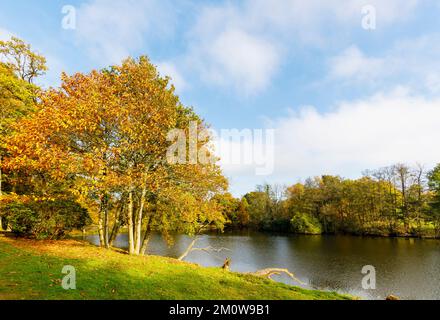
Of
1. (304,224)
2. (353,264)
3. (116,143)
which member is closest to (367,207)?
(304,224)

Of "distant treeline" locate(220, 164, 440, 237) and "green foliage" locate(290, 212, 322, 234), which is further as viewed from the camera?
"green foliage" locate(290, 212, 322, 234)

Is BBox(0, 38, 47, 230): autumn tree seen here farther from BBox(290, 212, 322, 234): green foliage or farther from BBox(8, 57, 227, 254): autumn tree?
BBox(290, 212, 322, 234): green foliage

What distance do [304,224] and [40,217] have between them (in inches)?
2777

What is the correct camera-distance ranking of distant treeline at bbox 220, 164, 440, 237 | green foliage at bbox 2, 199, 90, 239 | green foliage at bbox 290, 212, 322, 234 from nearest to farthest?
green foliage at bbox 2, 199, 90, 239
distant treeline at bbox 220, 164, 440, 237
green foliage at bbox 290, 212, 322, 234

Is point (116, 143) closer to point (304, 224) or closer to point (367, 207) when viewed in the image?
point (304, 224)

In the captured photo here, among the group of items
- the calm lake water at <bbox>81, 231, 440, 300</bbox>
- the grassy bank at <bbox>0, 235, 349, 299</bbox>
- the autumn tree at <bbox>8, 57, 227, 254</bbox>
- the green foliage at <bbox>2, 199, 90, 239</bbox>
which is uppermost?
the autumn tree at <bbox>8, 57, 227, 254</bbox>

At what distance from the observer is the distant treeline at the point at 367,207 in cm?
5991

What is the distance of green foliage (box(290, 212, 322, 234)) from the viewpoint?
73125 mm

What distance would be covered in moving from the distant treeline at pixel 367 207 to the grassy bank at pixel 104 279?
1428 inches

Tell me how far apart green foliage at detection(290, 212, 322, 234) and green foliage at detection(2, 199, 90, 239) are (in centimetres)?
6829

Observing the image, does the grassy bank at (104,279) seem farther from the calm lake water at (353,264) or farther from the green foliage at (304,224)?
the green foliage at (304,224)

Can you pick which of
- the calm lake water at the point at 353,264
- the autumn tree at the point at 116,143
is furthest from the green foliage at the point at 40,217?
the calm lake water at the point at 353,264

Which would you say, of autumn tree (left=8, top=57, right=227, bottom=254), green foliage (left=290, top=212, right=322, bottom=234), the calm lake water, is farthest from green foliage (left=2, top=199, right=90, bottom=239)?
green foliage (left=290, top=212, right=322, bottom=234)
